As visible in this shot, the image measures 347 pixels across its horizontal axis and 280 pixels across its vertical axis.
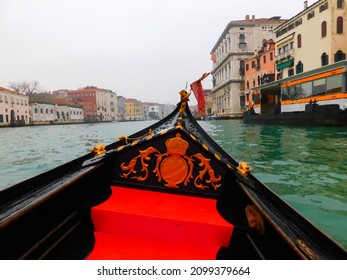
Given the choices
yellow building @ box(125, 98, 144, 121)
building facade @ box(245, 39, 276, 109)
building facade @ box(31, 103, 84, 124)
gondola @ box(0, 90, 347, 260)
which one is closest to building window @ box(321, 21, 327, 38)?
building facade @ box(245, 39, 276, 109)

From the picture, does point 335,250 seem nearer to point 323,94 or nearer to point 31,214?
point 31,214

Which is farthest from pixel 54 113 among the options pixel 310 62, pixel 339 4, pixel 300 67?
pixel 339 4

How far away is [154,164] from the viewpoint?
6.61 feet

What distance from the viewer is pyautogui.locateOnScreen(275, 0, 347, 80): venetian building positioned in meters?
16.1

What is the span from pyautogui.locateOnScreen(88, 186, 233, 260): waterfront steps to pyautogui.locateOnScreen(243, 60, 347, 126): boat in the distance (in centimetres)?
1100

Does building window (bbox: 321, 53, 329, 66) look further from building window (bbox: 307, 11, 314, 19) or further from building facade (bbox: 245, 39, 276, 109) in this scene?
building facade (bbox: 245, 39, 276, 109)

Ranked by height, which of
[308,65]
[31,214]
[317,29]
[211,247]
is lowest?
[211,247]

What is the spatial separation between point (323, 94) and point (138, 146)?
480 inches

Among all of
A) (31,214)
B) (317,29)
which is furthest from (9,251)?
(317,29)

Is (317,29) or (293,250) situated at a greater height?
(317,29)

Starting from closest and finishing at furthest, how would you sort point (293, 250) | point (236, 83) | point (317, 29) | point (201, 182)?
point (293, 250) < point (201, 182) < point (317, 29) < point (236, 83)

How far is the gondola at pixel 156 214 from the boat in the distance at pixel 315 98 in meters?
10.5

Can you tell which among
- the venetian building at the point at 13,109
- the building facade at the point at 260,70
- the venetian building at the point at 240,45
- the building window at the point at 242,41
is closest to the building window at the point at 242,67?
the venetian building at the point at 240,45

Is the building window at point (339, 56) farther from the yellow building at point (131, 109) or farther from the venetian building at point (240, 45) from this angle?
the yellow building at point (131, 109)
